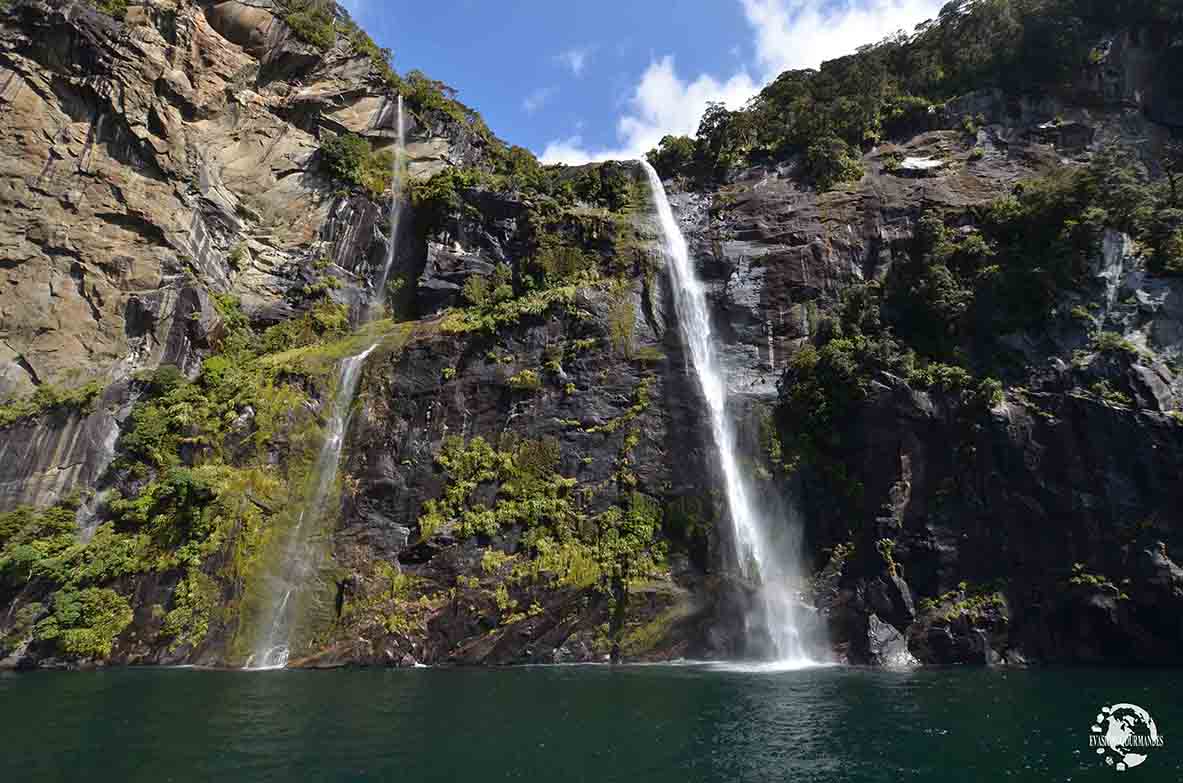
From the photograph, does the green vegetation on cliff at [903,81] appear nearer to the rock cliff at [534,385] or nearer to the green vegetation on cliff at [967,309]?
the rock cliff at [534,385]

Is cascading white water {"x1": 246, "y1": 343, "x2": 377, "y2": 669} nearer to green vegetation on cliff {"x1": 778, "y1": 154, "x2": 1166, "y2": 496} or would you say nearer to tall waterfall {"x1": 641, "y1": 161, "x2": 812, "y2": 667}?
tall waterfall {"x1": 641, "y1": 161, "x2": 812, "y2": 667}

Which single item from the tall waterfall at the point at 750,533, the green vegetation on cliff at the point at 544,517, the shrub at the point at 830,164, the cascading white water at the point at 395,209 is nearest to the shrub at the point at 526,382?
the green vegetation on cliff at the point at 544,517

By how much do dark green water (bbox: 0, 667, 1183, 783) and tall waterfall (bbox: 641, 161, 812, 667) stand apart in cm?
364

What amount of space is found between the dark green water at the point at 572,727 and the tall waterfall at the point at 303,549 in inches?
104

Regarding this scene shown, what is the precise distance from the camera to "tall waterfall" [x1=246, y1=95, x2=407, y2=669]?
2305 cm

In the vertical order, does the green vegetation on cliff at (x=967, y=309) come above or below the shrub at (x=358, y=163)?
below

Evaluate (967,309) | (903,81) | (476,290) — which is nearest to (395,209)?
(476,290)

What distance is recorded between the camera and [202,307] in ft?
102

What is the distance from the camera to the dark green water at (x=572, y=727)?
11.2 meters

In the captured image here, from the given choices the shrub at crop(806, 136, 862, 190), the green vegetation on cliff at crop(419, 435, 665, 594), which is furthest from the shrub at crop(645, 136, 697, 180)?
the green vegetation on cliff at crop(419, 435, 665, 594)

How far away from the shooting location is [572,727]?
13969 millimetres

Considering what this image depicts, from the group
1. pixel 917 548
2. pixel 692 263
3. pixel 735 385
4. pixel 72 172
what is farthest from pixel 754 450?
pixel 72 172

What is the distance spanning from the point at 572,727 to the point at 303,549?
14.5m

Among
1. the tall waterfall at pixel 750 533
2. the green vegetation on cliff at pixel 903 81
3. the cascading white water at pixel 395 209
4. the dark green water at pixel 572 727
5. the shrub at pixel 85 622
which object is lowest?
the dark green water at pixel 572 727
